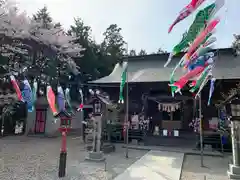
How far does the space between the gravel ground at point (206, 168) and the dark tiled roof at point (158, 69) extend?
4.33 m

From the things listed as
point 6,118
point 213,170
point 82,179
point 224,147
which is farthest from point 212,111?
point 6,118

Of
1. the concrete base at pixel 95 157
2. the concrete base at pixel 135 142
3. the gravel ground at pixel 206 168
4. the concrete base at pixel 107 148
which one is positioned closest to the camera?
the gravel ground at pixel 206 168

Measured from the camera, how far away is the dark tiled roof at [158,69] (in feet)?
36.5

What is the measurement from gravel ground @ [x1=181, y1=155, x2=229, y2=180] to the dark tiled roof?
433 cm

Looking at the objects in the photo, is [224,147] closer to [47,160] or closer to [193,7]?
[193,7]

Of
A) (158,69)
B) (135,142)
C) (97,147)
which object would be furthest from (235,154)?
(158,69)

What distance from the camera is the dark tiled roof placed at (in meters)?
11.1

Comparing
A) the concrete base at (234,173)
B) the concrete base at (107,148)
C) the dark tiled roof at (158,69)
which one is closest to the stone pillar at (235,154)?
the concrete base at (234,173)

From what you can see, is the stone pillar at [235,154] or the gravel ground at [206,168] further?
the gravel ground at [206,168]

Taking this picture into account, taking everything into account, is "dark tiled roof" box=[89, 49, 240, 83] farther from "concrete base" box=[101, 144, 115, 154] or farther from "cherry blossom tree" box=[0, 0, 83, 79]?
"cherry blossom tree" box=[0, 0, 83, 79]

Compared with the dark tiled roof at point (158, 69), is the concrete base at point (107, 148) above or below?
below

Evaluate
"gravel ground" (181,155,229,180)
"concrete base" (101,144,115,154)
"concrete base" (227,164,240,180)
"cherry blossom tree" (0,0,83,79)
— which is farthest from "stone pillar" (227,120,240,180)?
"cherry blossom tree" (0,0,83,79)

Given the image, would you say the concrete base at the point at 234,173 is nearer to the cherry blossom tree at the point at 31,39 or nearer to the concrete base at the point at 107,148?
the concrete base at the point at 107,148

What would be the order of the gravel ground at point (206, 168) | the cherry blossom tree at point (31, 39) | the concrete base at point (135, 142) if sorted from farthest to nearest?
the cherry blossom tree at point (31, 39) < the concrete base at point (135, 142) < the gravel ground at point (206, 168)
